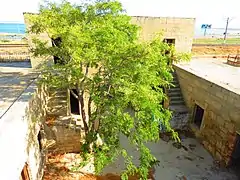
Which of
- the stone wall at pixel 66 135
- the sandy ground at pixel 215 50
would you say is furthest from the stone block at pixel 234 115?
the sandy ground at pixel 215 50

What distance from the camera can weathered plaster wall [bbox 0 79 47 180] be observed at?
14.4 feet

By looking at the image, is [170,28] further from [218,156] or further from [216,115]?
[218,156]

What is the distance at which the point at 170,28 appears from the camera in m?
13.1

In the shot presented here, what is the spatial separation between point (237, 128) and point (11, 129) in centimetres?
823

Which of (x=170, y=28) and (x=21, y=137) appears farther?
(x=170, y=28)

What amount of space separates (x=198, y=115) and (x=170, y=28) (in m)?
6.01

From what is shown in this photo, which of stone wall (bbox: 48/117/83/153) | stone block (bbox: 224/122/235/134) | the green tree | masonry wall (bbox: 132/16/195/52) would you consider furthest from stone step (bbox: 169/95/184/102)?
stone wall (bbox: 48/117/83/153)

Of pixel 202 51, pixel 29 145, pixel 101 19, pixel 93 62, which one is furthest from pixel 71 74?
pixel 202 51

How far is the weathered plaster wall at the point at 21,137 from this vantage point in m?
4.38

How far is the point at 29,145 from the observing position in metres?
6.05

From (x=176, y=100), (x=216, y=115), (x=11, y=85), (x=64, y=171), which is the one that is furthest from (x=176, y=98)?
(x=11, y=85)

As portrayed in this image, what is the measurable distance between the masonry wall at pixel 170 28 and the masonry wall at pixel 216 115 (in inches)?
125

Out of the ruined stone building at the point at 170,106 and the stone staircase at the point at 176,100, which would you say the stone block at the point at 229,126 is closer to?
the ruined stone building at the point at 170,106

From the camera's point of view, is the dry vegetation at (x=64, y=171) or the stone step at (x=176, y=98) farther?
the stone step at (x=176, y=98)
